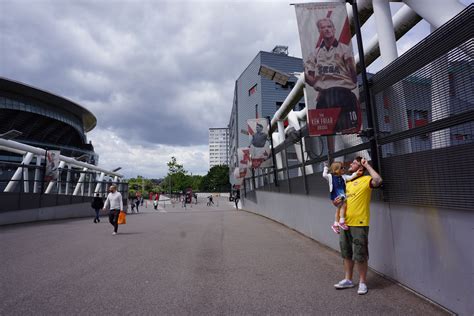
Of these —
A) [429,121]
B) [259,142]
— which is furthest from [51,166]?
[429,121]

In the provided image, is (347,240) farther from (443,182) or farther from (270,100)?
(270,100)

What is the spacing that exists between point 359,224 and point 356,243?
244 millimetres

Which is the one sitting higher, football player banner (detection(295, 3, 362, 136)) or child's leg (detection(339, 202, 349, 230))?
football player banner (detection(295, 3, 362, 136))

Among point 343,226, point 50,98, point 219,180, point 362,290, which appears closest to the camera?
point 362,290

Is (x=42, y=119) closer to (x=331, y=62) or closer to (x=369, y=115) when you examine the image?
(x=331, y=62)

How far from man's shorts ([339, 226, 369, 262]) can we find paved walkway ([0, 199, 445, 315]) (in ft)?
1.47

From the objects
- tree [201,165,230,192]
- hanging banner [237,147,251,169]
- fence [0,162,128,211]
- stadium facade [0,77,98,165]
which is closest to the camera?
fence [0,162,128,211]

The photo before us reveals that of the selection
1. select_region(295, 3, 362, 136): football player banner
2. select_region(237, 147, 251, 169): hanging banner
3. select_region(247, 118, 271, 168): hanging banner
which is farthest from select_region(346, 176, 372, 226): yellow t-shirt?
select_region(237, 147, 251, 169): hanging banner

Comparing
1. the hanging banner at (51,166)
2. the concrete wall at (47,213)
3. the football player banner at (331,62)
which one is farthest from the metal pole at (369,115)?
the hanging banner at (51,166)

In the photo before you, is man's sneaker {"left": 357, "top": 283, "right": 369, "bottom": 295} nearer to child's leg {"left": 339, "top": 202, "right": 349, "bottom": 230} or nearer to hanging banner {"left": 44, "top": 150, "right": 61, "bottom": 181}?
child's leg {"left": 339, "top": 202, "right": 349, "bottom": 230}

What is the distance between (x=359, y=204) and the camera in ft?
13.6

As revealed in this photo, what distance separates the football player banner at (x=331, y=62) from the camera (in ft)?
17.9

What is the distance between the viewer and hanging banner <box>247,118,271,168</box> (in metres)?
15.6

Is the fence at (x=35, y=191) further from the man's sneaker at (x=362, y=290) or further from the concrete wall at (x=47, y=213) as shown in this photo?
the man's sneaker at (x=362, y=290)
